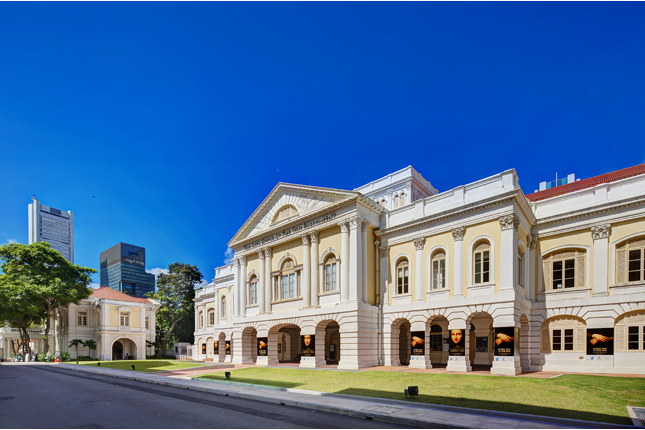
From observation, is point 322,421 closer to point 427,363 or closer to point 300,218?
point 427,363

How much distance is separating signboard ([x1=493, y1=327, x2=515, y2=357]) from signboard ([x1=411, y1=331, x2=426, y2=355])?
501 centimetres

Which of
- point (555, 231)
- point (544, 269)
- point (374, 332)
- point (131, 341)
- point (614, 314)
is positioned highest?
point (555, 231)

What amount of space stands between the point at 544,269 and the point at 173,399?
22876 millimetres

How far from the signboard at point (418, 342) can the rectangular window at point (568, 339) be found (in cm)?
825

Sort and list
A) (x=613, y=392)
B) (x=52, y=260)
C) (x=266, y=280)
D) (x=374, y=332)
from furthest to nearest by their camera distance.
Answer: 1. (x=52, y=260)
2. (x=266, y=280)
3. (x=374, y=332)
4. (x=613, y=392)

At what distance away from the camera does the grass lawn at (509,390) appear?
12086 mm

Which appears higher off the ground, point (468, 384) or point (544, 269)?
point (544, 269)

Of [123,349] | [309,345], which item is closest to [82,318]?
[123,349]

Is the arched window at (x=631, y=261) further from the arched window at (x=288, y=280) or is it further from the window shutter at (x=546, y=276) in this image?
the arched window at (x=288, y=280)

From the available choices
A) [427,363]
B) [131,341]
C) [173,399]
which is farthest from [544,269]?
[131,341]

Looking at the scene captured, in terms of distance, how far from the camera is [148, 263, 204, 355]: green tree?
66.4 meters

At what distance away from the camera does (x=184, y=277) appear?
67.5 metres

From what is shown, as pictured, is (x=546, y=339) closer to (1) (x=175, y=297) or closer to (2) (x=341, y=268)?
(2) (x=341, y=268)

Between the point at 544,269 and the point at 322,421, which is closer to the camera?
the point at 322,421
